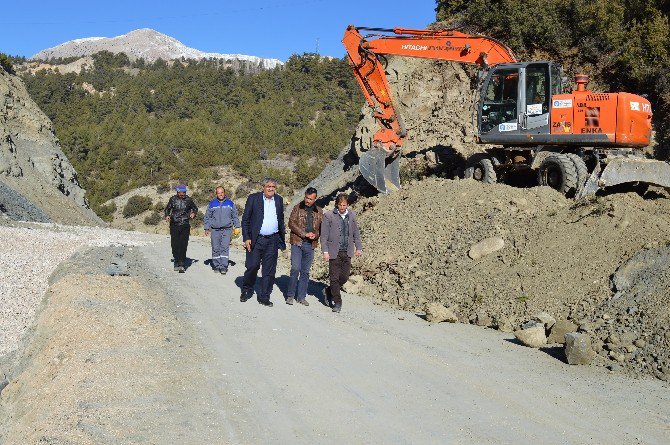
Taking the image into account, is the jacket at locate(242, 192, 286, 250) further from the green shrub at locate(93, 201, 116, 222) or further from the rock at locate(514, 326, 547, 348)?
the green shrub at locate(93, 201, 116, 222)

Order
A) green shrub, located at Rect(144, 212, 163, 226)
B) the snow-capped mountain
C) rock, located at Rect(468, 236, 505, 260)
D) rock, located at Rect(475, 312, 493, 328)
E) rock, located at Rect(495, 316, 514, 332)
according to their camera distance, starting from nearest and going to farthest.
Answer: rock, located at Rect(495, 316, 514, 332) → rock, located at Rect(475, 312, 493, 328) → rock, located at Rect(468, 236, 505, 260) → green shrub, located at Rect(144, 212, 163, 226) → the snow-capped mountain

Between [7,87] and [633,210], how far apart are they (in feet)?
94.8

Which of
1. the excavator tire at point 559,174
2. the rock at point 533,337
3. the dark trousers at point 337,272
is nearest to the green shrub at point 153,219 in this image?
the excavator tire at point 559,174

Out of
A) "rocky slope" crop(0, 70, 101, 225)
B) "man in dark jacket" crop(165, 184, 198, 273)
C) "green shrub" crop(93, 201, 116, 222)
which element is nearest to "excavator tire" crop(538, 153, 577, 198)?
"man in dark jacket" crop(165, 184, 198, 273)

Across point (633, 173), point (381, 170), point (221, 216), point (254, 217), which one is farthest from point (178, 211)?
point (633, 173)

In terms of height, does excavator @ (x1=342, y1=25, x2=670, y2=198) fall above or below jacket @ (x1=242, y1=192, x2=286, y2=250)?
above

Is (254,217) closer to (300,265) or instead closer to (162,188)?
(300,265)

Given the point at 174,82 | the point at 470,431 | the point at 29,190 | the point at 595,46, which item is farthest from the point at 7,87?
the point at 174,82

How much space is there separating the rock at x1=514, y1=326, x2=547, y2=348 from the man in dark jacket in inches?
261

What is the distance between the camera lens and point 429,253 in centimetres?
1226

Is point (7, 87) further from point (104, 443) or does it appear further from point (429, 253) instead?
point (104, 443)

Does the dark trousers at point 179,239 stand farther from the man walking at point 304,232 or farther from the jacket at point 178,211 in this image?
the man walking at point 304,232

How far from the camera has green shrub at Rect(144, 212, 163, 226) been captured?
150ft

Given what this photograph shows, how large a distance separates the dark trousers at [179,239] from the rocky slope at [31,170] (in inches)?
462
